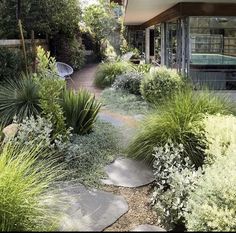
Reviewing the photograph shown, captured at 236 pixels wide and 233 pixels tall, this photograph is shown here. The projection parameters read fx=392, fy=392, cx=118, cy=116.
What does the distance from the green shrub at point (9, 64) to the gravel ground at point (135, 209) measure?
17.5 feet

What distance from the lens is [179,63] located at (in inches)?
456

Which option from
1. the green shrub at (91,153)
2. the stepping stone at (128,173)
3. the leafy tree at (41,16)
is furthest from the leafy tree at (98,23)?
the stepping stone at (128,173)

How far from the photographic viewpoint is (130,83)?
1072cm

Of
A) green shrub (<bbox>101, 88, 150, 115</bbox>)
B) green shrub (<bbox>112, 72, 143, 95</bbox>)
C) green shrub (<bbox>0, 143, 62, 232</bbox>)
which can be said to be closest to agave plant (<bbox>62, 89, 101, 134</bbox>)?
green shrub (<bbox>101, 88, 150, 115</bbox>)

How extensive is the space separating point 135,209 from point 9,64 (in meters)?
6.32

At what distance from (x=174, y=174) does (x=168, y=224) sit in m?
0.53

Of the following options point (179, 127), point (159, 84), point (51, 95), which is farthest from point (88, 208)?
point (159, 84)

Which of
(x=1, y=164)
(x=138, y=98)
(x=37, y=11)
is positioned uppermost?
(x=37, y=11)

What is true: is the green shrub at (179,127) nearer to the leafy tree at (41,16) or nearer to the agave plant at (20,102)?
the agave plant at (20,102)

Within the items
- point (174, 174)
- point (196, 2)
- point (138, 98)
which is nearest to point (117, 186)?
point (174, 174)

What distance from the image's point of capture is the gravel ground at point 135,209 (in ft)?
12.0

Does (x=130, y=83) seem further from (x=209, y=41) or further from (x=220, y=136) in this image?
(x=220, y=136)

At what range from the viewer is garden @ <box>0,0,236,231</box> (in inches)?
122

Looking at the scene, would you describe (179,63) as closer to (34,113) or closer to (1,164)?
(34,113)
